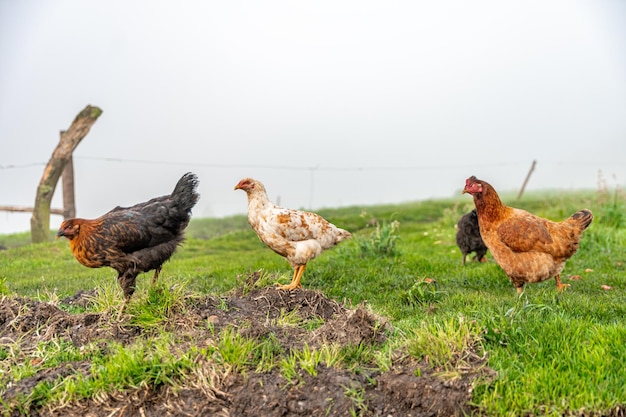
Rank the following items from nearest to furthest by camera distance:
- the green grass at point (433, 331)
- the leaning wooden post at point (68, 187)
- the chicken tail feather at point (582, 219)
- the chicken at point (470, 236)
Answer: the green grass at point (433, 331), the chicken tail feather at point (582, 219), the chicken at point (470, 236), the leaning wooden post at point (68, 187)

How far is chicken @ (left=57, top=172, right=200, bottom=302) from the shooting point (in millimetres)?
5984

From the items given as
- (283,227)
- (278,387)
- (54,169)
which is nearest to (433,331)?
(278,387)

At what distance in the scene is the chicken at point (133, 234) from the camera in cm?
598

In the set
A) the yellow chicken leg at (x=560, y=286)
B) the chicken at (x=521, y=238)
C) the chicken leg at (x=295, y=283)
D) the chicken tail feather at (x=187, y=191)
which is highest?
the chicken tail feather at (x=187, y=191)

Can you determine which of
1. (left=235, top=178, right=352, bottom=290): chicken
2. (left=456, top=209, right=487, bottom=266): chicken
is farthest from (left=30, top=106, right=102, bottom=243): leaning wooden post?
(left=456, top=209, right=487, bottom=266): chicken

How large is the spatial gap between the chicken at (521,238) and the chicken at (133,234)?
11.1 ft

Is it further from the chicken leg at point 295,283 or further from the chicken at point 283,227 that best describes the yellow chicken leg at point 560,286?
the chicken leg at point 295,283

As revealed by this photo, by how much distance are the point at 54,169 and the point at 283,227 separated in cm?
823

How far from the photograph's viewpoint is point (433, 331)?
4.46 metres

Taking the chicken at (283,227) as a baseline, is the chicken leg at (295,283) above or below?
below

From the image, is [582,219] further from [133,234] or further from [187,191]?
[133,234]

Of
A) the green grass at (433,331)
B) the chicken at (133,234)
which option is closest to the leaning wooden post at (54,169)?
the green grass at (433,331)

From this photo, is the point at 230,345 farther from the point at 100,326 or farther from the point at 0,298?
the point at 0,298

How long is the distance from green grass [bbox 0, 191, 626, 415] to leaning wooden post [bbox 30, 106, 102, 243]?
118 inches
